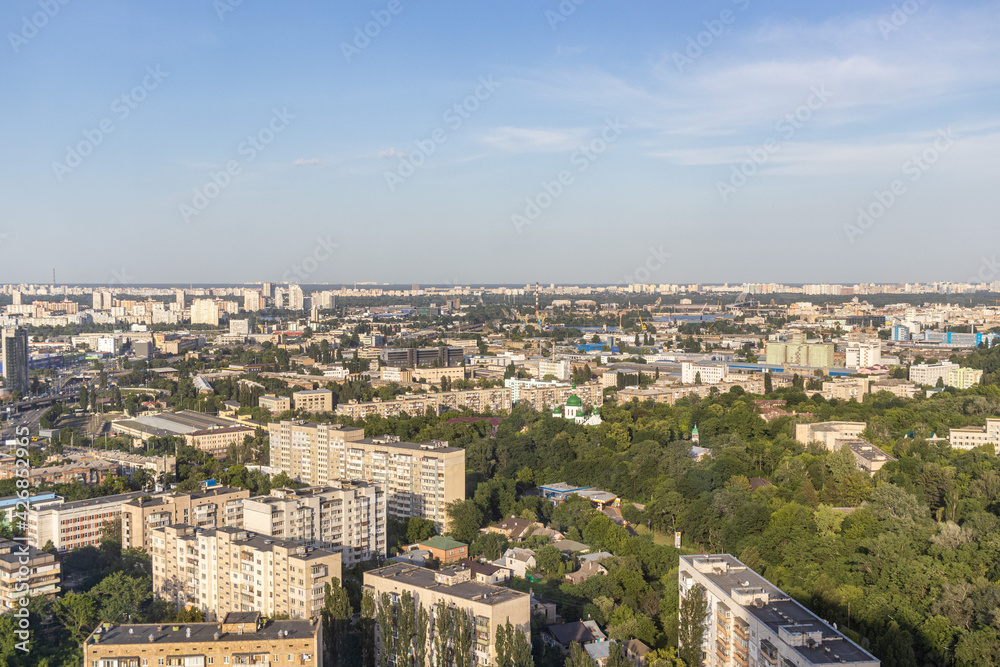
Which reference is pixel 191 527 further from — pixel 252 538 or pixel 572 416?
pixel 572 416

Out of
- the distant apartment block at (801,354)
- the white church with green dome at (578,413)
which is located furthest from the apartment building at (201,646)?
the distant apartment block at (801,354)

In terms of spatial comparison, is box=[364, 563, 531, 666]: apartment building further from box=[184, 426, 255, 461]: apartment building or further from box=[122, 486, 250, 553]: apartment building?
box=[184, 426, 255, 461]: apartment building

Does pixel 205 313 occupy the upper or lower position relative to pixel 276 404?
upper

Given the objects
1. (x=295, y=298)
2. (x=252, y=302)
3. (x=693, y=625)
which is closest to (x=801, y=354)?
(x=693, y=625)

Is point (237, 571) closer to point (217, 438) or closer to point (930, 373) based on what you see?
point (217, 438)

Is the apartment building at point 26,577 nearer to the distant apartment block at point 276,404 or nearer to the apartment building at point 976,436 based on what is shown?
the distant apartment block at point 276,404

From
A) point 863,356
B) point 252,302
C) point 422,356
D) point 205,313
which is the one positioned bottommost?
point 422,356
